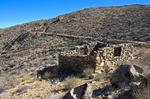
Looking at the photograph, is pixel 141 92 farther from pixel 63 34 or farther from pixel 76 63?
pixel 63 34

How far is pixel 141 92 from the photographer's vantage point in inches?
470

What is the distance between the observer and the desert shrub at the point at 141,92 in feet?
38.5

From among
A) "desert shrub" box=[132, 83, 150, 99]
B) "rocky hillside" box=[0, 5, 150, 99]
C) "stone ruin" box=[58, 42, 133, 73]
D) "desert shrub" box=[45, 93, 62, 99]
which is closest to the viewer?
"desert shrub" box=[132, 83, 150, 99]

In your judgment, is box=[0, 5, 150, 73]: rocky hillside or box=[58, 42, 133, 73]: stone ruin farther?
box=[0, 5, 150, 73]: rocky hillside

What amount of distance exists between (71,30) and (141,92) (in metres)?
40.1

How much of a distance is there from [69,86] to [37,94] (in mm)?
1365

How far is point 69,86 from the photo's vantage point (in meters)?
16.2

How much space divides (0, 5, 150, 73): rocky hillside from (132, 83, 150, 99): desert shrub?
19468 mm

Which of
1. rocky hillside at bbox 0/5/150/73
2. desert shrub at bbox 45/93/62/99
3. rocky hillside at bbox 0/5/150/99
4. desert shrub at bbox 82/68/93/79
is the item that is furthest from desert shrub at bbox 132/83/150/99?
rocky hillside at bbox 0/5/150/73

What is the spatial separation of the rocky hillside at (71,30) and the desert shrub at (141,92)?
19.5 meters

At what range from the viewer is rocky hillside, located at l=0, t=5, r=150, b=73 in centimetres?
3956

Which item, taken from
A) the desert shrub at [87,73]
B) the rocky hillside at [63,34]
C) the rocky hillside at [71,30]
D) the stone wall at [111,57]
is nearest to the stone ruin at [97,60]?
the stone wall at [111,57]

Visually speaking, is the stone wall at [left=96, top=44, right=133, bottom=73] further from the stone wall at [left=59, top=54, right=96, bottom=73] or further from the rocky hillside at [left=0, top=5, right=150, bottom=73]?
the rocky hillside at [left=0, top=5, right=150, bottom=73]

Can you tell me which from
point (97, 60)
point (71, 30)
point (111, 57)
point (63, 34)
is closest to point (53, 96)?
point (97, 60)
